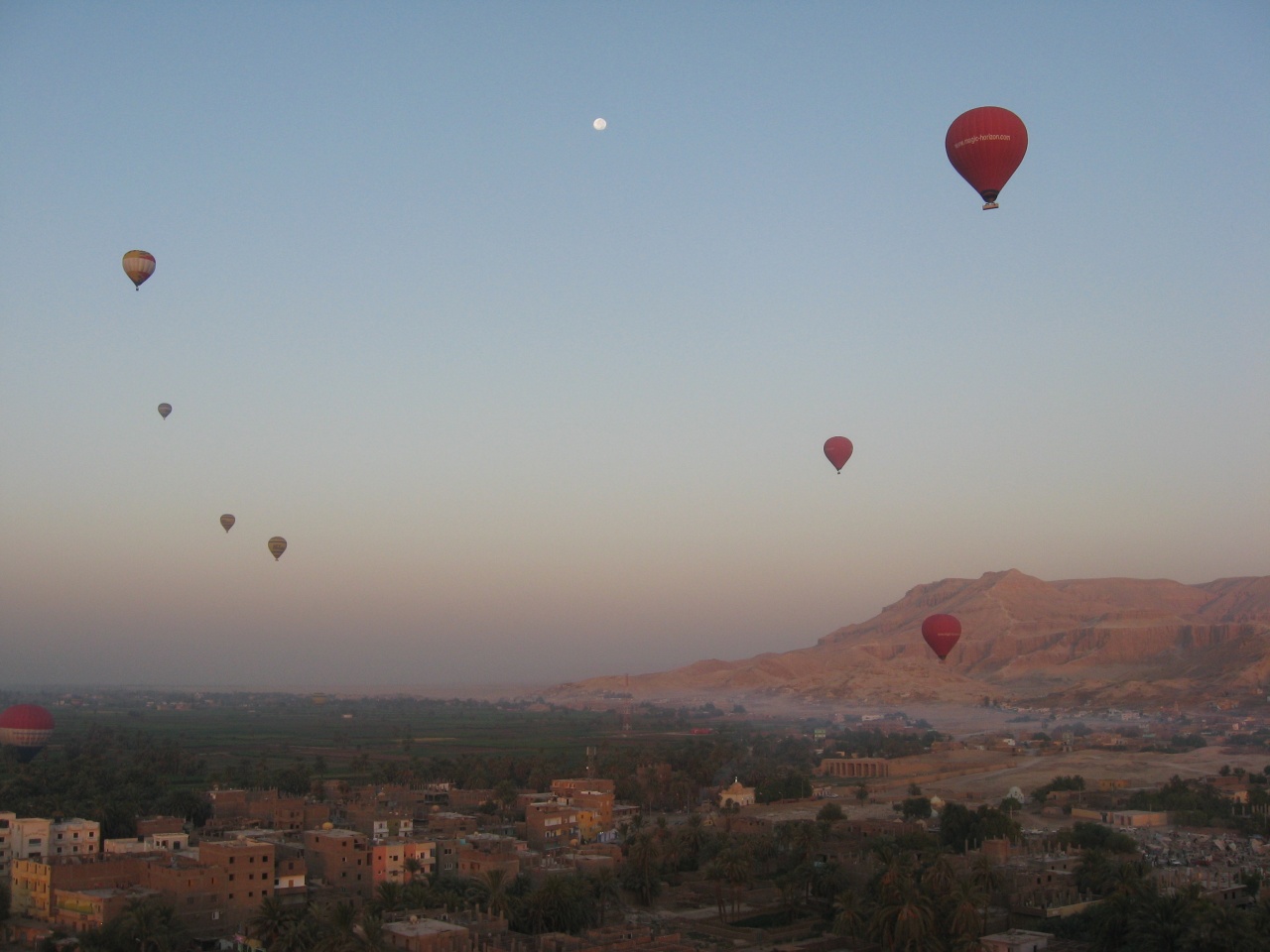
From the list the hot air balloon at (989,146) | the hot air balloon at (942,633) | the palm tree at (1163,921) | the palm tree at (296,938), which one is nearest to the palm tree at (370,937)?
the palm tree at (296,938)

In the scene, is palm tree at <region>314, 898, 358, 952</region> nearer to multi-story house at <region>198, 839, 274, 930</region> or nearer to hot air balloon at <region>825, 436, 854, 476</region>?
multi-story house at <region>198, 839, 274, 930</region>

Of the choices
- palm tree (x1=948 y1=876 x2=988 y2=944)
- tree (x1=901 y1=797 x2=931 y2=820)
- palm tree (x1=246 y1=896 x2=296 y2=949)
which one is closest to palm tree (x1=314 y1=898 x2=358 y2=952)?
palm tree (x1=246 y1=896 x2=296 y2=949)

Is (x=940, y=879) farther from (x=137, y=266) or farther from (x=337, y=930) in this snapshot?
(x=137, y=266)

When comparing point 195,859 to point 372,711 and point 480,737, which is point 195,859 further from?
point 372,711

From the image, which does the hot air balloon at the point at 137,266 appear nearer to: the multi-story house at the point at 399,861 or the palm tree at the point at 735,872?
the multi-story house at the point at 399,861

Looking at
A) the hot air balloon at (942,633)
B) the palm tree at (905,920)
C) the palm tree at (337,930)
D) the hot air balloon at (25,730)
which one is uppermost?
the hot air balloon at (942,633)

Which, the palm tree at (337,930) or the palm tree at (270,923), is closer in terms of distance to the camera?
the palm tree at (337,930)
